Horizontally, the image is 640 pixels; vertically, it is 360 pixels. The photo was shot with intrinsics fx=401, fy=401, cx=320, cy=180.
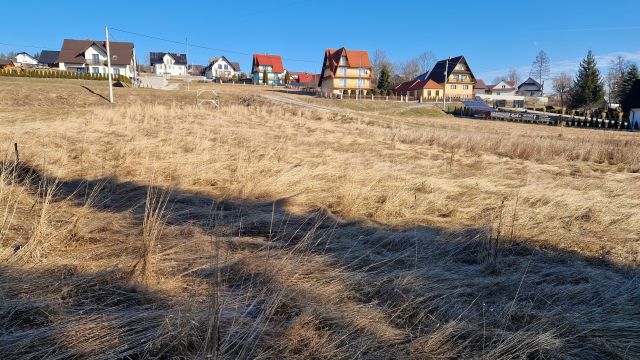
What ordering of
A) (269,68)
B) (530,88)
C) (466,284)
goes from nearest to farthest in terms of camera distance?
(466,284) < (269,68) < (530,88)

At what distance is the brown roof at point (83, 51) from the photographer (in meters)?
75.3

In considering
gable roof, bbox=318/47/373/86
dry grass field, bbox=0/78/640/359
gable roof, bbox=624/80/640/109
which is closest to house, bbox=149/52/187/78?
gable roof, bbox=318/47/373/86

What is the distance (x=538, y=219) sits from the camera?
506 centimetres

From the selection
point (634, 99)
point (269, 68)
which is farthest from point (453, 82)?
point (269, 68)

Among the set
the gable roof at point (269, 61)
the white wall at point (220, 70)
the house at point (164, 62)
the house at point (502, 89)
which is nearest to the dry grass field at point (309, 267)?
the gable roof at point (269, 61)

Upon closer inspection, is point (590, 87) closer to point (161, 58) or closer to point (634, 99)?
point (634, 99)

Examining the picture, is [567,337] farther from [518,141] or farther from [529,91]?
[529,91]

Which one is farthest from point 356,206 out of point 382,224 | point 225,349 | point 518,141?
point 518,141

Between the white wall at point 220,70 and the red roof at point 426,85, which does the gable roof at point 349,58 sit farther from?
the white wall at point 220,70

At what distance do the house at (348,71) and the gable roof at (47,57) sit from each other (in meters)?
58.2

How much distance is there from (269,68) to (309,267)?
9845 centimetres

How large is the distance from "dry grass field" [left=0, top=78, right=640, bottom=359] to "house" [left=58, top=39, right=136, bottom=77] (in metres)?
78.0

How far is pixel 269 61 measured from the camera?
97125 mm

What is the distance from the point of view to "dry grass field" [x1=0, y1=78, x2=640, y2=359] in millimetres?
2350
